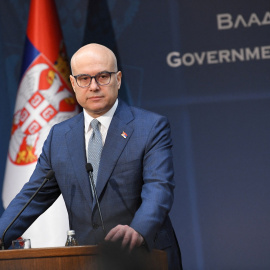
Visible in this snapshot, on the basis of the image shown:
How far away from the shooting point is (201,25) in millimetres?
4832

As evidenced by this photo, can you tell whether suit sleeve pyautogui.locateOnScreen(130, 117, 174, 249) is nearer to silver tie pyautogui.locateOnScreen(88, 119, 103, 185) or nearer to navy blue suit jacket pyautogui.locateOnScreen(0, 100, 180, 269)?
navy blue suit jacket pyautogui.locateOnScreen(0, 100, 180, 269)

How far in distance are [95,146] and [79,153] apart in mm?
81

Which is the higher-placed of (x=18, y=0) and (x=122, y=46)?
(x=18, y=0)

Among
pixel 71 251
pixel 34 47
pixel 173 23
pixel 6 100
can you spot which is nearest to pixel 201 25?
pixel 173 23

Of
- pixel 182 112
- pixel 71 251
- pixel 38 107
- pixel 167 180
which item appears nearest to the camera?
pixel 71 251

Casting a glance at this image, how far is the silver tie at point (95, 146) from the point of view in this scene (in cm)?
268

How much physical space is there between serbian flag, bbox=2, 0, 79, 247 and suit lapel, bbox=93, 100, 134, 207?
178cm

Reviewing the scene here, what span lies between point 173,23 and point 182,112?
746 mm

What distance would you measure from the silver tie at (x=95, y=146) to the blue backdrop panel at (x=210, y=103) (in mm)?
2136

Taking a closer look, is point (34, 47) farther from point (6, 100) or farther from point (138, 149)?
point (138, 149)

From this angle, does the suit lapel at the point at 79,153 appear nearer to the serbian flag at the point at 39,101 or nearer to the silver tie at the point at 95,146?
the silver tie at the point at 95,146

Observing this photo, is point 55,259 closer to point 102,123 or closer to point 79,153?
point 79,153

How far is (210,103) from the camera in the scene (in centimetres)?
479

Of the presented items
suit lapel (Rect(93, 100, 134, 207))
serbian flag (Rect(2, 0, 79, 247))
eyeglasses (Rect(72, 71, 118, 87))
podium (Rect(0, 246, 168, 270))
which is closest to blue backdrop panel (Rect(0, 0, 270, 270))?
serbian flag (Rect(2, 0, 79, 247))
